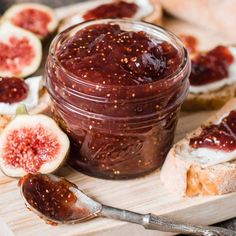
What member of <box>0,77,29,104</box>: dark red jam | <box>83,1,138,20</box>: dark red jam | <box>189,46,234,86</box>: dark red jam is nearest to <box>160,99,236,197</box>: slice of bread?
<box>189,46,234,86</box>: dark red jam

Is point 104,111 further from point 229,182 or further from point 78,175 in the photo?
point 229,182

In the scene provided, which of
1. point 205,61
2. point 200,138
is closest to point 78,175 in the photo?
point 200,138

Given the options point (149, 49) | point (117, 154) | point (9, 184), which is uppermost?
point (149, 49)

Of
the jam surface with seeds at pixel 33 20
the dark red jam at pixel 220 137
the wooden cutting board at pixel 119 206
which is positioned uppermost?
the dark red jam at pixel 220 137

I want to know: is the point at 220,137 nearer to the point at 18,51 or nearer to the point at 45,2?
the point at 18,51

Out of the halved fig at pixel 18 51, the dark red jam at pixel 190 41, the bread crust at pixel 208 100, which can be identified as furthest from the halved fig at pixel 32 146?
the dark red jam at pixel 190 41

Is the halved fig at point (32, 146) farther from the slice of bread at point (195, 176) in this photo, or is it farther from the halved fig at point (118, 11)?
the halved fig at point (118, 11)

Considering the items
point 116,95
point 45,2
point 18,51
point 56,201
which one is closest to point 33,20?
point 18,51
